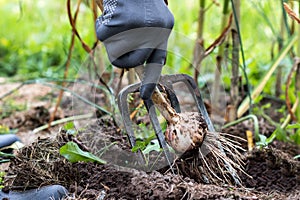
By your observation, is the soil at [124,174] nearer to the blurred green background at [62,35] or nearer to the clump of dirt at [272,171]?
the clump of dirt at [272,171]

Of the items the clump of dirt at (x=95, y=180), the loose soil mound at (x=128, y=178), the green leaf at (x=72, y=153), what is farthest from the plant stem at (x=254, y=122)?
the green leaf at (x=72, y=153)

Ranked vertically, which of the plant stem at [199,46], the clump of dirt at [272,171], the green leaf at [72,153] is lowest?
the clump of dirt at [272,171]

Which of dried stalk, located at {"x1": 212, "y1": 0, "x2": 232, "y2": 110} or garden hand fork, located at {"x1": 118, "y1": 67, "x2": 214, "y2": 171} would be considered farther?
dried stalk, located at {"x1": 212, "y1": 0, "x2": 232, "y2": 110}

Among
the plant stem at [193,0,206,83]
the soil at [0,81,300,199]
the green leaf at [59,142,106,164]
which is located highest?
the plant stem at [193,0,206,83]

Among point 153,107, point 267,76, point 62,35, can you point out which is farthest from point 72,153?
point 62,35

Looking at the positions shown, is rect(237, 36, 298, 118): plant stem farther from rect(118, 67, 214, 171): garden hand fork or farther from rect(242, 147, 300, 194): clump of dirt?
rect(118, 67, 214, 171): garden hand fork

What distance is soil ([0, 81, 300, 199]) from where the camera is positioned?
1.27 meters

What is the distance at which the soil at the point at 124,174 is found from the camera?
4.15 feet

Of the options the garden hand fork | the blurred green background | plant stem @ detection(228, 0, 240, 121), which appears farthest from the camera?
the blurred green background

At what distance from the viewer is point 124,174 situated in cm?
143

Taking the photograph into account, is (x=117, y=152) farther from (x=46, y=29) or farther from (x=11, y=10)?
(x=11, y=10)

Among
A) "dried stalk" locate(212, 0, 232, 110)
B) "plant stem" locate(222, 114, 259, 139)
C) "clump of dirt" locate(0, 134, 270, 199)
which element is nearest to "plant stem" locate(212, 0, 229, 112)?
"dried stalk" locate(212, 0, 232, 110)

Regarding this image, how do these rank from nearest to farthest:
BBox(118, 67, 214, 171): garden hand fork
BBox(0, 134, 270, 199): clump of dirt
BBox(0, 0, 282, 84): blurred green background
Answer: BBox(0, 134, 270, 199): clump of dirt < BBox(118, 67, 214, 171): garden hand fork < BBox(0, 0, 282, 84): blurred green background

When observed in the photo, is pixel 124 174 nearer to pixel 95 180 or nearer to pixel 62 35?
pixel 95 180
